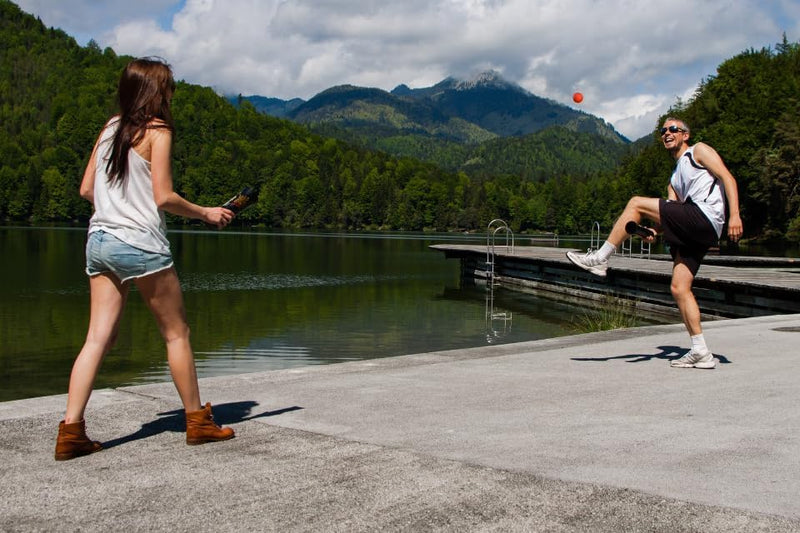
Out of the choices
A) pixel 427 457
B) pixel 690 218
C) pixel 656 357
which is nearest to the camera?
pixel 427 457

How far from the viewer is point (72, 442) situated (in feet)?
12.0

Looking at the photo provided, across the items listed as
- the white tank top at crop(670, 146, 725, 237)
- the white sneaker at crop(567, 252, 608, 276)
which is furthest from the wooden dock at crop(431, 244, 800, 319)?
the white sneaker at crop(567, 252, 608, 276)

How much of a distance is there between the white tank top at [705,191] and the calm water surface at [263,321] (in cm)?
911

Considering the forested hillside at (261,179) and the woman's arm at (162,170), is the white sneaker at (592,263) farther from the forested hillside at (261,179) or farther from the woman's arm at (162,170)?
the forested hillside at (261,179)

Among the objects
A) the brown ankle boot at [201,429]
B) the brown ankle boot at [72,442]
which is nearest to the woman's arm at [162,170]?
the brown ankle boot at [201,429]

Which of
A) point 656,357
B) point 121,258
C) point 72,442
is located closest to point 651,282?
point 656,357

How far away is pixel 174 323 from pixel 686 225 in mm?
4356

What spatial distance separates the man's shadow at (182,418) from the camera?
13.4ft

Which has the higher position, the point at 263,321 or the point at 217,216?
the point at 217,216

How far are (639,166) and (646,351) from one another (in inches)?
2652

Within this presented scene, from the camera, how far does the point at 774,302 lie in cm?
1748

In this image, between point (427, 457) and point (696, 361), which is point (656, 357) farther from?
point (427, 457)

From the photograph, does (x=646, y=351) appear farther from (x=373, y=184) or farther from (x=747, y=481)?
(x=373, y=184)

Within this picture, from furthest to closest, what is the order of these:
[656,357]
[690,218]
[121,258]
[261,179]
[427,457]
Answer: [261,179] → [656,357] → [690,218] → [121,258] → [427,457]
